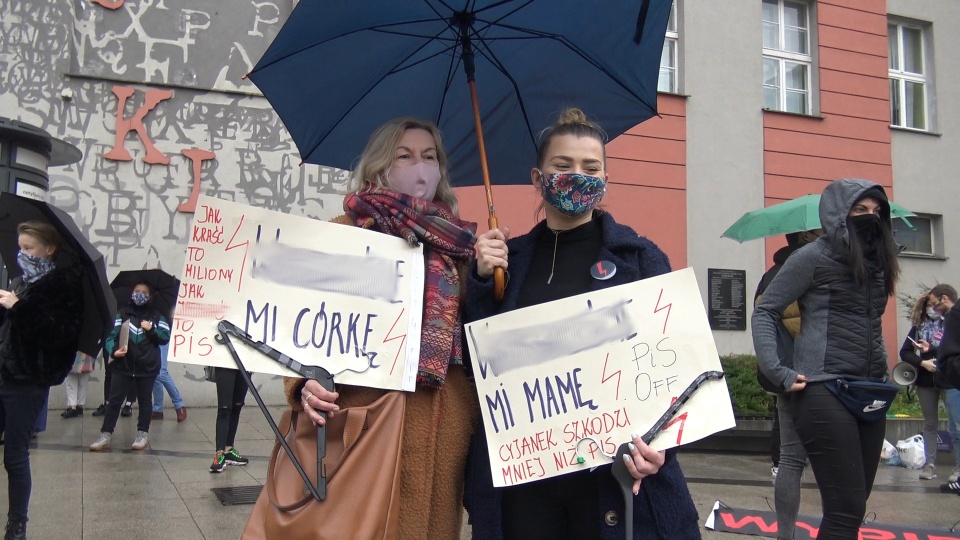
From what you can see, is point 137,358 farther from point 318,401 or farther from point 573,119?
point 573,119

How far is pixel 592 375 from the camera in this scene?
2.10 meters

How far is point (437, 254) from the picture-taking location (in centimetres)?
232

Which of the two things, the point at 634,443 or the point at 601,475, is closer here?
the point at 634,443

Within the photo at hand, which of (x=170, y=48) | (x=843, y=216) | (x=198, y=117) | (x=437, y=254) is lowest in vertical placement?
(x=437, y=254)

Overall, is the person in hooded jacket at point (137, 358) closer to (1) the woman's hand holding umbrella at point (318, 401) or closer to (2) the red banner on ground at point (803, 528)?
(2) the red banner on ground at point (803, 528)

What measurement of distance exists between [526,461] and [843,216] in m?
2.08

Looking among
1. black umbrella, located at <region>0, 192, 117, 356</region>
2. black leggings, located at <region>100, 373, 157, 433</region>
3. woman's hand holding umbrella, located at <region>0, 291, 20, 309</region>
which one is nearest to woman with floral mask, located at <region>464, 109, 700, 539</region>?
black umbrella, located at <region>0, 192, 117, 356</region>

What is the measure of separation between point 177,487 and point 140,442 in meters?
1.90

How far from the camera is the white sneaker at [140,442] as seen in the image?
762 cm

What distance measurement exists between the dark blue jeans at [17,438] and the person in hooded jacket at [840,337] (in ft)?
12.5

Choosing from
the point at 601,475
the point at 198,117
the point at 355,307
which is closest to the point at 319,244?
the point at 355,307

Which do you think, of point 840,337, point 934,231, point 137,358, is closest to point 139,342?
point 137,358

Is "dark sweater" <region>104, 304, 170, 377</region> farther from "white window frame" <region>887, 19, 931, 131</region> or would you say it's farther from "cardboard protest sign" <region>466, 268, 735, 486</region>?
"white window frame" <region>887, 19, 931, 131</region>

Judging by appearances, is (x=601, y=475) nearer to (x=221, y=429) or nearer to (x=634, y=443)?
(x=634, y=443)
